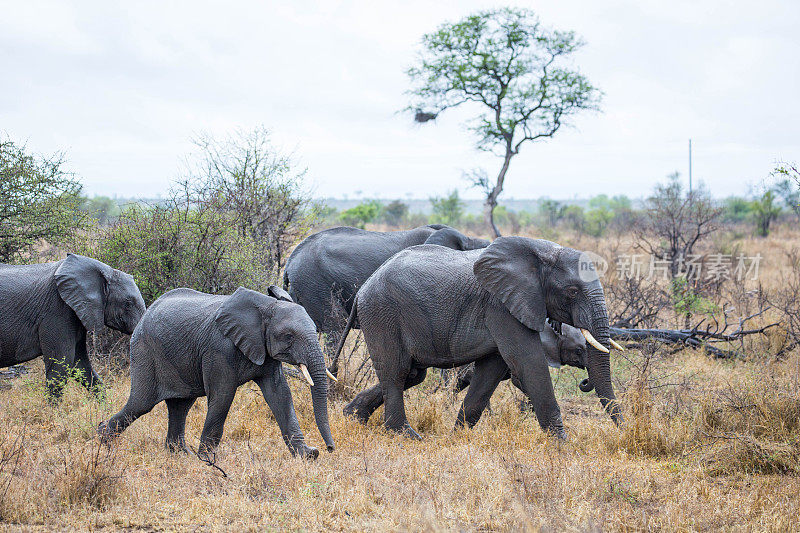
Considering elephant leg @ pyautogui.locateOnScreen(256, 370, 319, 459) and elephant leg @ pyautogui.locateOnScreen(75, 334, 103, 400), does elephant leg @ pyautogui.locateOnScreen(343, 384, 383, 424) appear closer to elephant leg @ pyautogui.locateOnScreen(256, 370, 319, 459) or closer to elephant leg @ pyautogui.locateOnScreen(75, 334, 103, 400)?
elephant leg @ pyautogui.locateOnScreen(256, 370, 319, 459)

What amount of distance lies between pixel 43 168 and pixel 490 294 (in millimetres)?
6660

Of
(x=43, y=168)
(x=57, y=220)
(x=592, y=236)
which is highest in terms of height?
(x=43, y=168)

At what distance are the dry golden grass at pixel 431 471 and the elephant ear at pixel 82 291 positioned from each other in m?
0.75

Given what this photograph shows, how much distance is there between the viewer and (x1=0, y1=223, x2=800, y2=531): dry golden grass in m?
4.71

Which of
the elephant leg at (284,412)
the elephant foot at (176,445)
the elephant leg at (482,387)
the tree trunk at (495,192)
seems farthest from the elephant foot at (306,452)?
the tree trunk at (495,192)

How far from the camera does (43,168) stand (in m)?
10.3

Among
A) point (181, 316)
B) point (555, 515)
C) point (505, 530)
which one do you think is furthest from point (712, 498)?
point (181, 316)

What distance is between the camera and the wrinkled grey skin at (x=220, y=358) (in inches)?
233

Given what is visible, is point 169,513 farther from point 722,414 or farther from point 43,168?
point 43,168

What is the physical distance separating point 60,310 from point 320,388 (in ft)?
10.4

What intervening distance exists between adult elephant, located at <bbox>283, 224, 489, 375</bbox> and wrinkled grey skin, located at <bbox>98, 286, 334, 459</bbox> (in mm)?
3663

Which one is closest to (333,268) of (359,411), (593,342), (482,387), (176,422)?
(359,411)

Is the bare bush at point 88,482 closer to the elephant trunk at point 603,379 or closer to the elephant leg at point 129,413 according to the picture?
the elephant leg at point 129,413

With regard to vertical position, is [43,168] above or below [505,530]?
above
